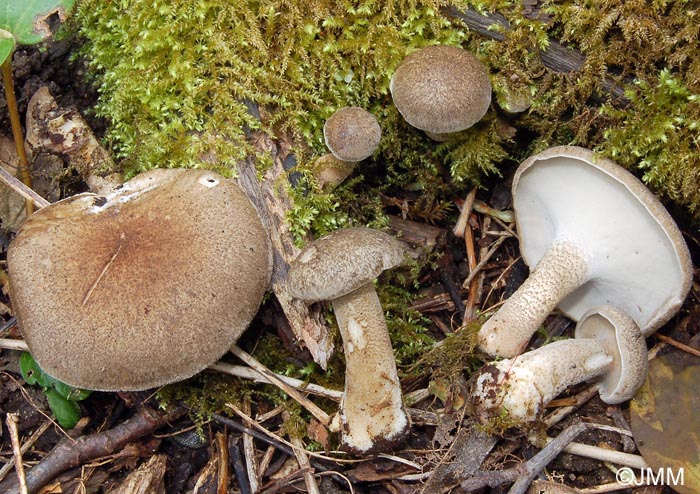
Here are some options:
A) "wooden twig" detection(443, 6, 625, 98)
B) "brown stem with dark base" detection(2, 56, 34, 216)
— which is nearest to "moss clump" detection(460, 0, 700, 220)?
"wooden twig" detection(443, 6, 625, 98)

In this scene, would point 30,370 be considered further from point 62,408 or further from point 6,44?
point 6,44

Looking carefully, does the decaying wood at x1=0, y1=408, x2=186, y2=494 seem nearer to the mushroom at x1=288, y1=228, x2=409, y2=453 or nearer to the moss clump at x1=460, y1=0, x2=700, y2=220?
the mushroom at x1=288, y1=228, x2=409, y2=453

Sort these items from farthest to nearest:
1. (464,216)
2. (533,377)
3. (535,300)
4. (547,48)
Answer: (464,216) < (547,48) < (535,300) < (533,377)

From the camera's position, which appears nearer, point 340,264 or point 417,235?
point 340,264

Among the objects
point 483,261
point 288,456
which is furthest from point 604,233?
point 288,456

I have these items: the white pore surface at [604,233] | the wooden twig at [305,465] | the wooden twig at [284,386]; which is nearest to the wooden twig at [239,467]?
the wooden twig at [305,465]

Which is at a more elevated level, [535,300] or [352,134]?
[352,134]

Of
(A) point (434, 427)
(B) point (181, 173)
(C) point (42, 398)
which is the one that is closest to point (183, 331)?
(B) point (181, 173)

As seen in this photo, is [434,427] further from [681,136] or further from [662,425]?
[681,136]
